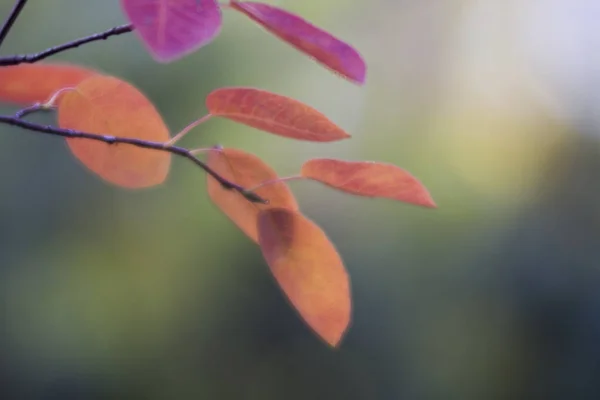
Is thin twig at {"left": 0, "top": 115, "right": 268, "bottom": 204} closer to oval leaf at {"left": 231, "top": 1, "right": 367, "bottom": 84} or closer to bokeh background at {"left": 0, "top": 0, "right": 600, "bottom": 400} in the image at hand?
oval leaf at {"left": 231, "top": 1, "right": 367, "bottom": 84}

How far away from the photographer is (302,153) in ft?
4.61

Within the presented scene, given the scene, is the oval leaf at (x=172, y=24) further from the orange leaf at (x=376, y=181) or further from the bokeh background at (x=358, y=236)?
the bokeh background at (x=358, y=236)

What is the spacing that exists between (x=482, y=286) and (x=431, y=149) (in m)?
0.34

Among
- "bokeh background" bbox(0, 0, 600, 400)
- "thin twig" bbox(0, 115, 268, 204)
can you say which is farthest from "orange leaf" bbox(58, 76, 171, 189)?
"bokeh background" bbox(0, 0, 600, 400)

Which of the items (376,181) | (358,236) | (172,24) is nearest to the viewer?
(172,24)

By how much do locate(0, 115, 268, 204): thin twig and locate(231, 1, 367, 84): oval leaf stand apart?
8 centimetres

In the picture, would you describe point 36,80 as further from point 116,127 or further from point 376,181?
point 376,181

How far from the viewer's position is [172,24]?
0.67ft

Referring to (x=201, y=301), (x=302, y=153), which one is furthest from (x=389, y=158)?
(x=201, y=301)

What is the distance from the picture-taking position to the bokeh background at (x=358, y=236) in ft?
4.54

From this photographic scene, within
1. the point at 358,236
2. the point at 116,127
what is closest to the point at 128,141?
the point at 116,127

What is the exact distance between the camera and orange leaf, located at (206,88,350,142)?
279 mm

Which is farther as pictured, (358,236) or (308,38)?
(358,236)

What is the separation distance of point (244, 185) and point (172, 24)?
0.14 m
